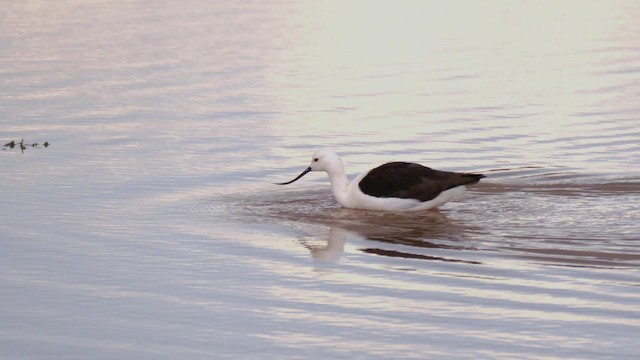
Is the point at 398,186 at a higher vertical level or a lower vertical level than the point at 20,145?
lower

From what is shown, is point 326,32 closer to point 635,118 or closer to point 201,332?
point 635,118

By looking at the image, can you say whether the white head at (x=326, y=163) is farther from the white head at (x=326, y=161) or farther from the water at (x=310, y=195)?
the water at (x=310, y=195)

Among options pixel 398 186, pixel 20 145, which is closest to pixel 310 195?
pixel 398 186

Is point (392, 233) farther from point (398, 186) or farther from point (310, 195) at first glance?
point (310, 195)

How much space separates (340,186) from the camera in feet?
44.9

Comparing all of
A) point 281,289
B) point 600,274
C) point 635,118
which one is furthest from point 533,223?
point 635,118

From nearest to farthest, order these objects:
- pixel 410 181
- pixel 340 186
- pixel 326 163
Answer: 1. pixel 410 181
2. pixel 340 186
3. pixel 326 163

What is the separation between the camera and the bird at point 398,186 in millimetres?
13312

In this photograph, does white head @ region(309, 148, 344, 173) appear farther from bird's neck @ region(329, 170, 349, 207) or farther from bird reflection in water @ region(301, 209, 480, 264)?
bird reflection in water @ region(301, 209, 480, 264)

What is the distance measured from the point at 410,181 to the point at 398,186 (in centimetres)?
11

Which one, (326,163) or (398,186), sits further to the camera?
(326,163)

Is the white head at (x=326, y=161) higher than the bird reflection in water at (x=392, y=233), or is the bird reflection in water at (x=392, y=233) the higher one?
the white head at (x=326, y=161)

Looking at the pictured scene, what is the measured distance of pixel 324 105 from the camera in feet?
60.7

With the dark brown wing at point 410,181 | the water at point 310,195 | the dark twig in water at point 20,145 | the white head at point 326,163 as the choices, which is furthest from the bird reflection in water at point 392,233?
the dark twig in water at point 20,145
